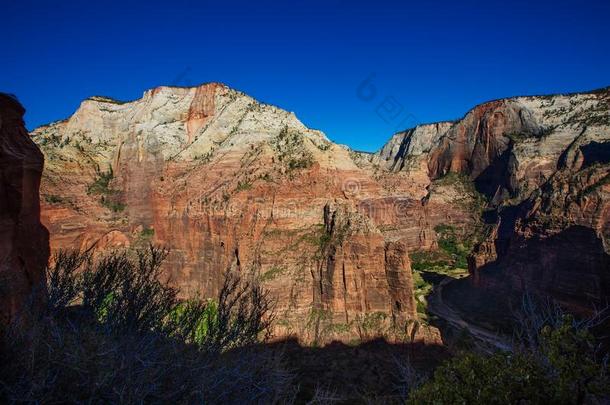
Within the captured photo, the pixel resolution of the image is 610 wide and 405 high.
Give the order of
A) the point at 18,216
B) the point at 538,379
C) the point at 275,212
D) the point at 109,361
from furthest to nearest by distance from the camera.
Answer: the point at 275,212
the point at 18,216
the point at 538,379
the point at 109,361

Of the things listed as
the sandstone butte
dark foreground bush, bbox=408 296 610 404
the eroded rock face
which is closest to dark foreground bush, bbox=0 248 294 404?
the eroded rock face

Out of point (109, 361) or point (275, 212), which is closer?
point (109, 361)

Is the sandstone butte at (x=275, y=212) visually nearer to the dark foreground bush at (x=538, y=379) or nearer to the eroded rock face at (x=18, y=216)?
the eroded rock face at (x=18, y=216)

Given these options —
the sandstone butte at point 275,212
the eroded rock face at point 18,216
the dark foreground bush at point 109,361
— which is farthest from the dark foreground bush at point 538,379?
the sandstone butte at point 275,212

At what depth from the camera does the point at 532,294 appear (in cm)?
4238

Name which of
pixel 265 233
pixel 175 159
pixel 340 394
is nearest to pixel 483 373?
pixel 340 394

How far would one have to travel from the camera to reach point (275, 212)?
39.8m

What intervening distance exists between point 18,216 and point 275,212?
2623 centimetres

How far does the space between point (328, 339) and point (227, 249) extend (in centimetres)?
1486

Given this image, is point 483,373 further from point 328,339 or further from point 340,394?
point 328,339

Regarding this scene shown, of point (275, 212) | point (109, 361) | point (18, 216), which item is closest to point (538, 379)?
point (109, 361)

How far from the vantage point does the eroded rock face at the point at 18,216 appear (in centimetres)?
1357

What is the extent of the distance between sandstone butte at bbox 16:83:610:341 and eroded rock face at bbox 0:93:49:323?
1119mm

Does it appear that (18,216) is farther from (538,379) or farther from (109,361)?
(538,379)
